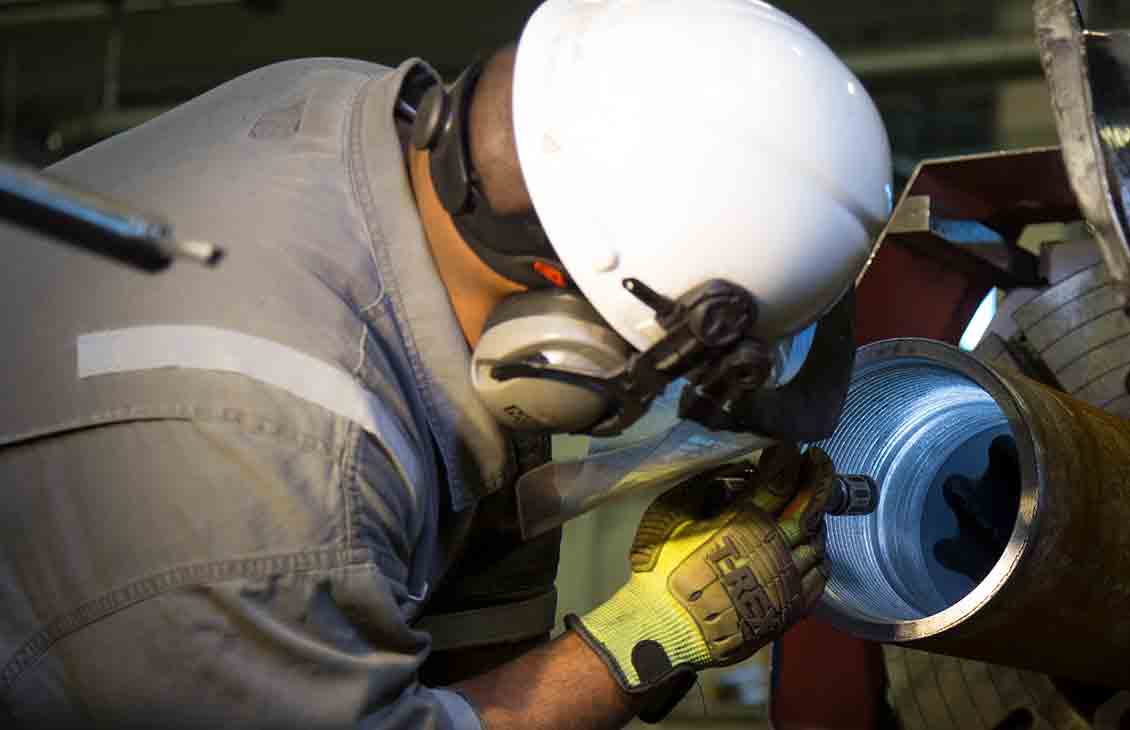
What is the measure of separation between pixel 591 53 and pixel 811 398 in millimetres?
486

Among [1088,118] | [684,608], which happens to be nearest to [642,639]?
[684,608]

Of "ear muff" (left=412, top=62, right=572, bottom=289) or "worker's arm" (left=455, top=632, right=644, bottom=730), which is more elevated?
"ear muff" (left=412, top=62, right=572, bottom=289)

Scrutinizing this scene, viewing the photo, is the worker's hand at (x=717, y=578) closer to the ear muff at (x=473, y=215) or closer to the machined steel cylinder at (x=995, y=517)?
the machined steel cylinder at (x=995, y=517)

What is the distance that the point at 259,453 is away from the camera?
4.45ft

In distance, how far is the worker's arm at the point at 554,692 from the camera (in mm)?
1639

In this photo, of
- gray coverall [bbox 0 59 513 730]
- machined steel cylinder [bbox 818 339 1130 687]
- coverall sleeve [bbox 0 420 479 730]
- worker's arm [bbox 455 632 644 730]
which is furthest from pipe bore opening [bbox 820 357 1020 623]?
coverall sleeve [bbox 0 420 479 730]

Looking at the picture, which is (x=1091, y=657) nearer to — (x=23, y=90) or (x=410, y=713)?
(x=410, y=713)

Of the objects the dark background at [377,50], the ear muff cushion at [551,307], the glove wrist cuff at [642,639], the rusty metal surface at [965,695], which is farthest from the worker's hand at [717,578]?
the dark background at [377,50]

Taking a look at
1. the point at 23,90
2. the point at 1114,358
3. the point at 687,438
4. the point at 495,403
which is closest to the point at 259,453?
the point at 495,403

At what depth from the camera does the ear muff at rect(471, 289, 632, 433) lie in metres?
1.48

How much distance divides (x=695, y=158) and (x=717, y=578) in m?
0.55

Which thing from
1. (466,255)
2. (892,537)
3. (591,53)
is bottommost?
(892,537)

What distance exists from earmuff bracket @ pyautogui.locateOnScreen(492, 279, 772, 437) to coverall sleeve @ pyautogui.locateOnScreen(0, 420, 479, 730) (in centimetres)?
27

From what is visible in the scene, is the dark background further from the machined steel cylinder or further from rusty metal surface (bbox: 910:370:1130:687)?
rusty metal surface (bbox: 910:370:1130:687)
